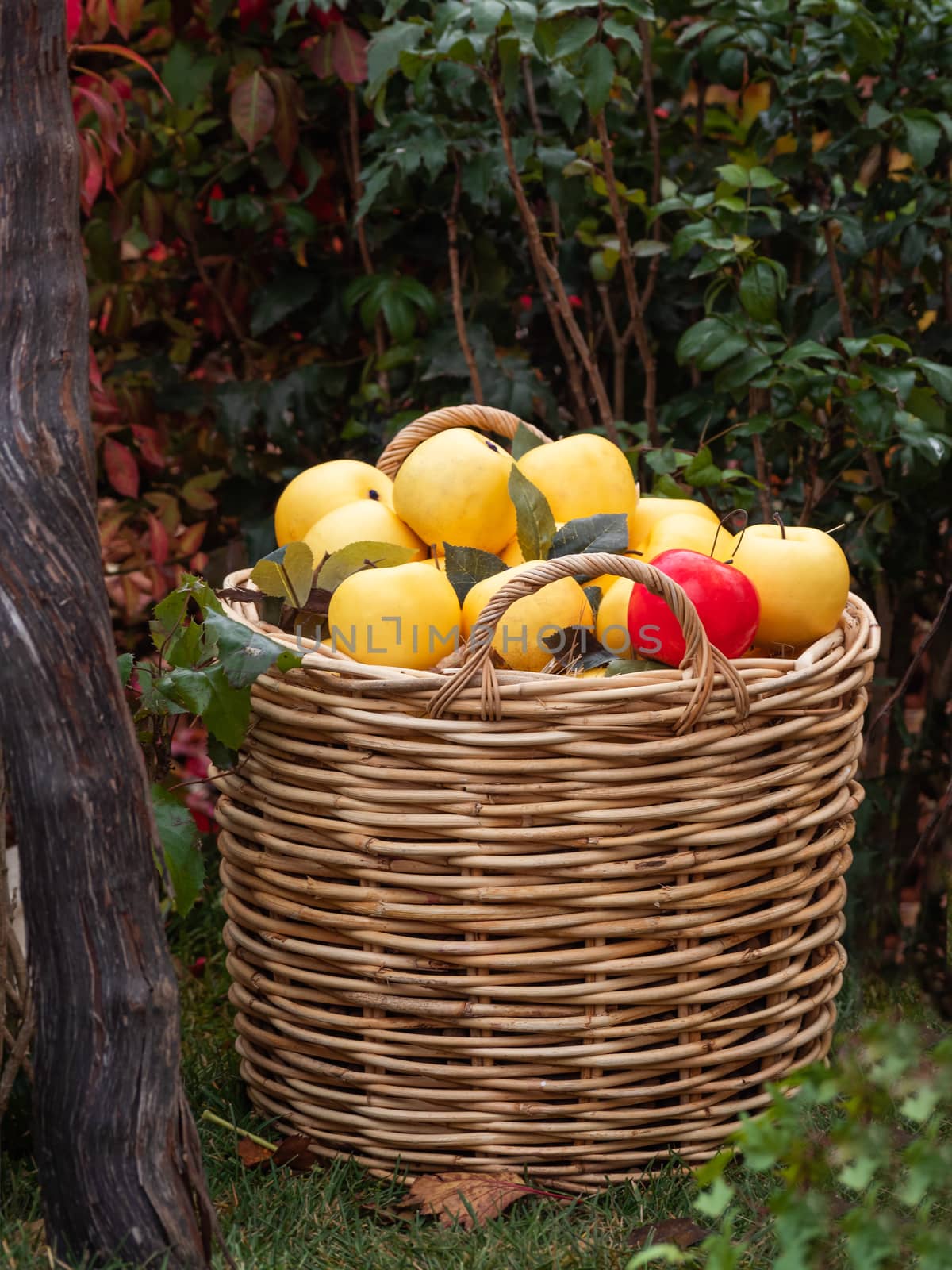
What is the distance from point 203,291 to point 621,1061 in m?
1.58

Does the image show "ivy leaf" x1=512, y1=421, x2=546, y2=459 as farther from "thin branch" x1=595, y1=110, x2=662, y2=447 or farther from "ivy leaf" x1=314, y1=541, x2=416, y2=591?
"thin branch" x1=595, y1=110, x2=662, y2=447

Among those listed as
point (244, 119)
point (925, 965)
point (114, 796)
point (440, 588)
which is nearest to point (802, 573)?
point (440, 588)

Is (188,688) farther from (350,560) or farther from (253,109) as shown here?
(253,109)

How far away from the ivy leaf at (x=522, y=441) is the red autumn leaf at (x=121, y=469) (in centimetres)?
85

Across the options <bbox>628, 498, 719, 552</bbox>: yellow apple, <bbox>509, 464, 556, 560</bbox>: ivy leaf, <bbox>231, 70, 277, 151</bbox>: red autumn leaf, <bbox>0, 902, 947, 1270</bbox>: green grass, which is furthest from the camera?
<bbox>231, 70, 277, 151</bbox>: red autumn leaf

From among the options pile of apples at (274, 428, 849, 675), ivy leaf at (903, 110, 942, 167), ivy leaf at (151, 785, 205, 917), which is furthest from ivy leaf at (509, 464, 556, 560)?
ivy leaf at (903, 110, 942, 167)

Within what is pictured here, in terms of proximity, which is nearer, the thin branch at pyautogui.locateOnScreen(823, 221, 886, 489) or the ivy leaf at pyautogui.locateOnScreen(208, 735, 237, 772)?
the ivy leaf at pyautogui.locateOnScreen(208, 735, 237, 772)

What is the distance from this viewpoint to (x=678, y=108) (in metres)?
2.30

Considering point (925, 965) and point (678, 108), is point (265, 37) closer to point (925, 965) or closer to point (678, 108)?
point (678, 108)

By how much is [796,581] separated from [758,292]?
1.94ft

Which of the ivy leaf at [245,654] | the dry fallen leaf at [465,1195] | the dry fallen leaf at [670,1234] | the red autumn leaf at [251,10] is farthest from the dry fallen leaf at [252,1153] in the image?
the red autumn leaf at [251,10]

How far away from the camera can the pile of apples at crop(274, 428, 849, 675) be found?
1.29 m

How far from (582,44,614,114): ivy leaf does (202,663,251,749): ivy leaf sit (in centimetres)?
89

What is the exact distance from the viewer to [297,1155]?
1.34 metres
